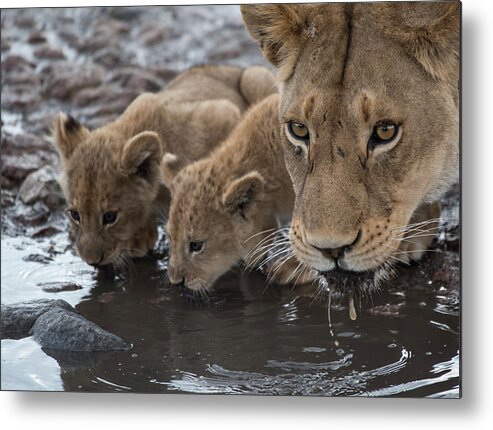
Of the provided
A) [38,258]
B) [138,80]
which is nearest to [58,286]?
[38,258]

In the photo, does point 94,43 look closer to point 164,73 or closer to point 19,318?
point 164,73

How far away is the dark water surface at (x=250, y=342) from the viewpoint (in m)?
4.30

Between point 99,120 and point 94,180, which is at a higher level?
point 99,120

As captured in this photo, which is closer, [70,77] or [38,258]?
[38,258]

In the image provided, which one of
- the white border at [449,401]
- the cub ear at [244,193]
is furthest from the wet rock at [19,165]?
the cub ear at [244,193]

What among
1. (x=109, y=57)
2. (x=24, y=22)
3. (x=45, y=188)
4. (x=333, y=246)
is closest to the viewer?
(x=333, y=246)

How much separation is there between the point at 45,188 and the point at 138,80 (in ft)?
2.25

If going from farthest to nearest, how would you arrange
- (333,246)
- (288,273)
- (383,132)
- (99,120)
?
(99,120), (288,273), (383,132), (333,246)

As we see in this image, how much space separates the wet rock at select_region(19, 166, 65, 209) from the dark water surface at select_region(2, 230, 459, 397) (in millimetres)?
348

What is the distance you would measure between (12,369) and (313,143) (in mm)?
1529

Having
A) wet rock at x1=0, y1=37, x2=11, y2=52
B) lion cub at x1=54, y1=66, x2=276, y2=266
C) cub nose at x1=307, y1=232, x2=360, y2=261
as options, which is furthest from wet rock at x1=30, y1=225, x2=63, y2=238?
cub nose at x1=307, y1=232, x2=360, y2=261

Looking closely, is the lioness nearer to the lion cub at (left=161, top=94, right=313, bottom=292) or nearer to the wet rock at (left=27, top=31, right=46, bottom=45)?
the lion cub at (left=161, top=94, right=313, bottom=292)

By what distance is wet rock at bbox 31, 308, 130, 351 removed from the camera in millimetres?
4535

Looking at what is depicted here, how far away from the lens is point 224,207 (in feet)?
16.0
